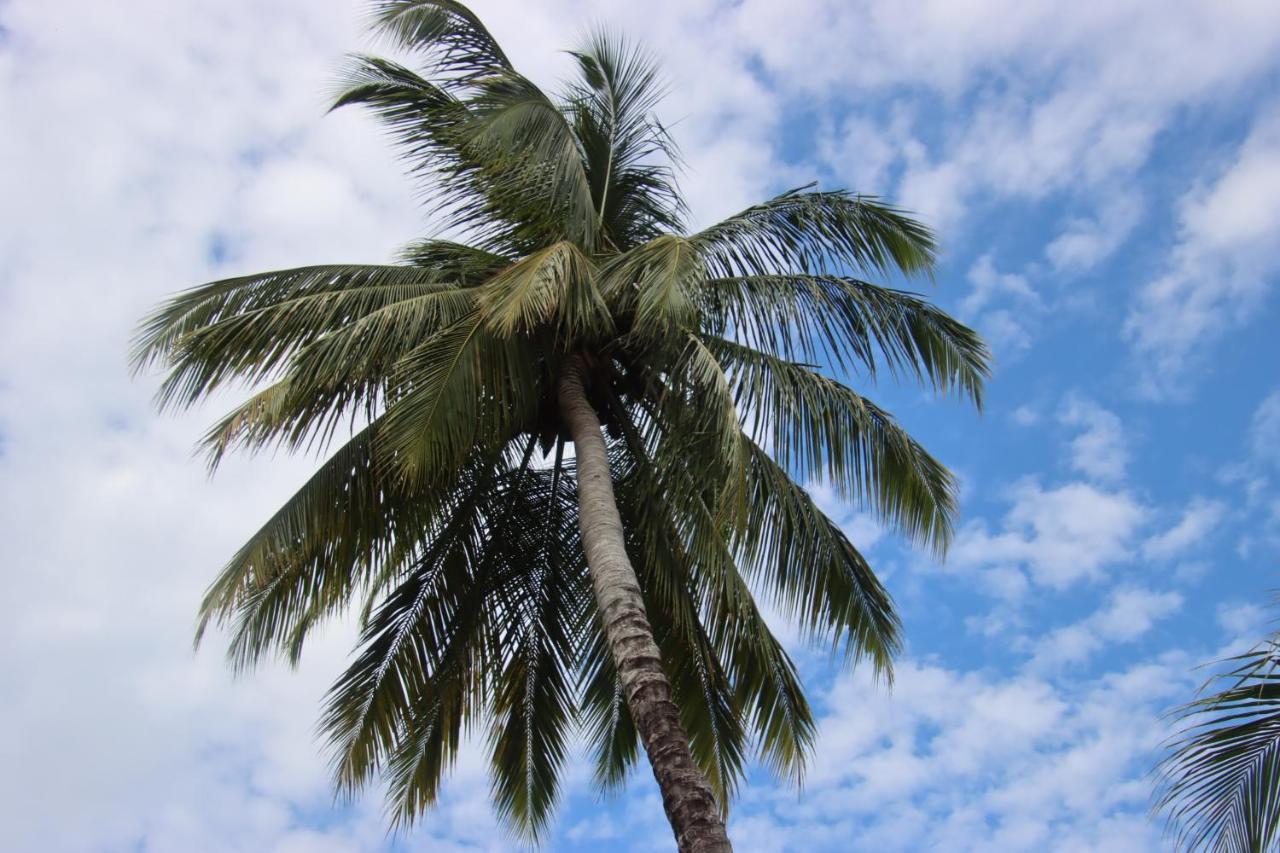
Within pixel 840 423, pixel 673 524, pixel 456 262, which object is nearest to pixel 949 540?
pixel 840 423

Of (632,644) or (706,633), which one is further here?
(706,633)

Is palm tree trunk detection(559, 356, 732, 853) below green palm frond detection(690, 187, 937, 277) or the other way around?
below

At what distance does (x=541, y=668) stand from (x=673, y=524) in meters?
2.16

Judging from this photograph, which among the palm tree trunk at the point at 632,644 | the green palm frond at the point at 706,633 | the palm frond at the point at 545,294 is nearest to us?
the palm tree trunk at the point at 632,644

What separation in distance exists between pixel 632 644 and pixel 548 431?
3246 millimetres

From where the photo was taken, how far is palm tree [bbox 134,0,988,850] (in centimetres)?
989

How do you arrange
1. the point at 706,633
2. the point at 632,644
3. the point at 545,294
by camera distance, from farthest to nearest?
the point at 706,633
the point at 545,294
the point at 632,644

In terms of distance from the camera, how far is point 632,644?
28.6 feet

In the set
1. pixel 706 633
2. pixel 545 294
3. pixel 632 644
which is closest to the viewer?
pixel 632 644

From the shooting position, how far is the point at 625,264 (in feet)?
33.4

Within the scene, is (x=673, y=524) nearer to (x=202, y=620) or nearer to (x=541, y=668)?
(x=541, y=668)

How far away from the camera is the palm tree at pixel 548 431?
9891 millimetres

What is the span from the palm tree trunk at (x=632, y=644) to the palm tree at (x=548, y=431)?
4 centimetres

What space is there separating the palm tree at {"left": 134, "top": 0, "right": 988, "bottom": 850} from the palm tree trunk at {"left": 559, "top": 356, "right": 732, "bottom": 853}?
0.04 metres
